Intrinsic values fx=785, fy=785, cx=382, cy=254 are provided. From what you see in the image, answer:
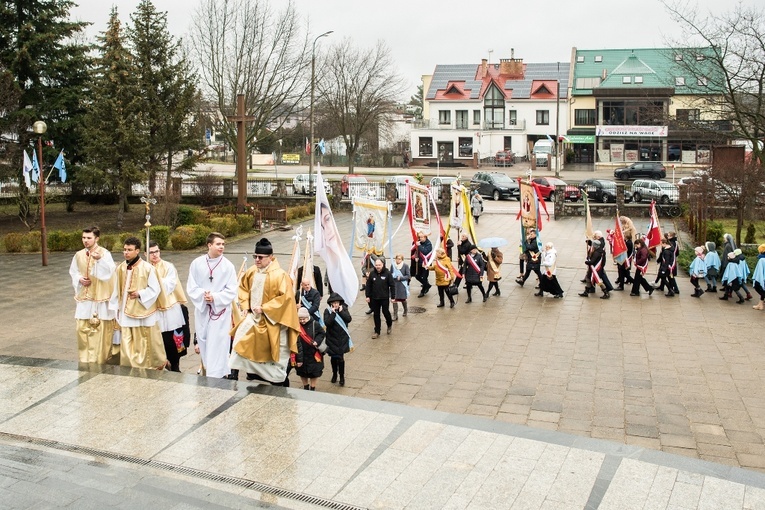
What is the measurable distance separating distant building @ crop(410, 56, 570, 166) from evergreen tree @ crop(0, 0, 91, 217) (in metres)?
38.0

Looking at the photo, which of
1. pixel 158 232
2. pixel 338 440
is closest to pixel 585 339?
pixel 338 440

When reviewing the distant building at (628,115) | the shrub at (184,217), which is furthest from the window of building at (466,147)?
the shrub at (184,217)

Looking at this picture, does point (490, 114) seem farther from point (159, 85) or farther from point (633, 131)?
point (159, 85)

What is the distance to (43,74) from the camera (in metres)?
33.4

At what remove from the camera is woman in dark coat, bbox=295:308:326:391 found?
33.0ft

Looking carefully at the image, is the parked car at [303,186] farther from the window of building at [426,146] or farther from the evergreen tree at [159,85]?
the window of building at [426,146]

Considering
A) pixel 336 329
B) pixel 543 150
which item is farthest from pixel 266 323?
pixel 543 150

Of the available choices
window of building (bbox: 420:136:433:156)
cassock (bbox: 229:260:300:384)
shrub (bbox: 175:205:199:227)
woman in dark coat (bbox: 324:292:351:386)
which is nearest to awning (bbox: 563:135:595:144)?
window of building (bbox: 420:136:433:156)

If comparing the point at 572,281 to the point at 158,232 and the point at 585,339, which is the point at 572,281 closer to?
the point at 585,339

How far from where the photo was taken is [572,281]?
19453 mm

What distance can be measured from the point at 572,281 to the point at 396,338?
709 centimetres

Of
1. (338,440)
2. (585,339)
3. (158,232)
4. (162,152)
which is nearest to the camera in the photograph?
(338,440)

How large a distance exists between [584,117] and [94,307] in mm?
60684

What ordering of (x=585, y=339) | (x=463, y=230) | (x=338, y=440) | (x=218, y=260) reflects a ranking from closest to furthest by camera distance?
(x=338, y=440) < (x=218, y=260) < (x=585, y=339) < (x=463, y=230)
